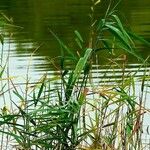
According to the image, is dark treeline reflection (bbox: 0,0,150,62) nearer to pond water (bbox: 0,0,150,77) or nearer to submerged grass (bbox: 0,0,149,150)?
pond water (bbox: 0,0,150,77)

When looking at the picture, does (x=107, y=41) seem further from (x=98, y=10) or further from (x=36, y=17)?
(x=36, y=17)

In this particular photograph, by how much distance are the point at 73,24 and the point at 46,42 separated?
11.8 feet

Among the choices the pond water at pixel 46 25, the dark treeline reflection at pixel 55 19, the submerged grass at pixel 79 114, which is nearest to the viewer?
the submerged grass at pixel 79 114

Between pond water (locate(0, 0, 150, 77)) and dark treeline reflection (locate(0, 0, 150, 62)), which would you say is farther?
dark treeline reflection (locate(0, 0, 150, 62))

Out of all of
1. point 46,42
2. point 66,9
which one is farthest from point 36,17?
point 46,42

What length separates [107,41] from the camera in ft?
12.8

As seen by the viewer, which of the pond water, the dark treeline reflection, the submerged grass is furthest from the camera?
the dark treeline reflection

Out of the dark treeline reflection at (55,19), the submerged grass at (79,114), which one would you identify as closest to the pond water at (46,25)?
the dark treeline reflection at (55,19)

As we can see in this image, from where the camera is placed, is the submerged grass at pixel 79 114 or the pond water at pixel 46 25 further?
the pond water at pixel 46 25

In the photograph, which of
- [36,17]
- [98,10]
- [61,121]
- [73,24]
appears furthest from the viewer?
[36,17]

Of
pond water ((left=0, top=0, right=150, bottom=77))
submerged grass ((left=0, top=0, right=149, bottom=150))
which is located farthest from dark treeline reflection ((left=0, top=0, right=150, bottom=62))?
submerged grass ((left=0, top=0, right=149, bottom=150))

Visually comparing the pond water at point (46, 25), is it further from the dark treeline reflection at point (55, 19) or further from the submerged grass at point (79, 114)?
the submerged grass at point (79, 114)

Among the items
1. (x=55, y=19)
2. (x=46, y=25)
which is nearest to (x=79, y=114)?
(x=46, y=25)

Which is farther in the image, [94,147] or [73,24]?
[73,24]
